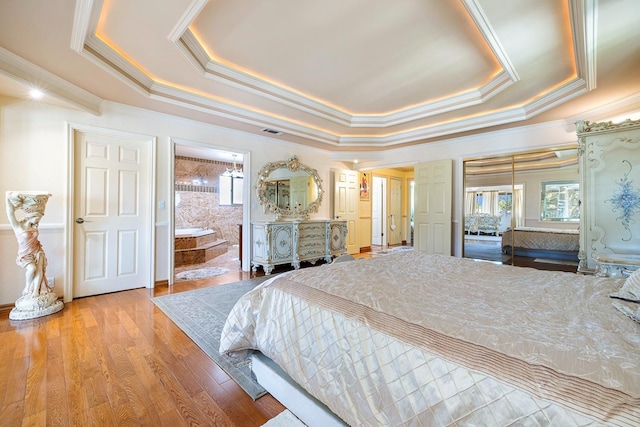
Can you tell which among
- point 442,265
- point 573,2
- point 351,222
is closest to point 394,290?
point 442,265

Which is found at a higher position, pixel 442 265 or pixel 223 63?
pixel 223 63

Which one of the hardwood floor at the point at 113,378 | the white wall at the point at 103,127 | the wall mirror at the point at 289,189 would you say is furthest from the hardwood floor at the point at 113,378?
the wall mirror at the point at 289,189

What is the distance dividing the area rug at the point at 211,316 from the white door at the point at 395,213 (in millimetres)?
4945

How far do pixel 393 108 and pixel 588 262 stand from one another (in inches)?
120

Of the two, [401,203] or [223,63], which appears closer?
[223,63]

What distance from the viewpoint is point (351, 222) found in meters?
6.59

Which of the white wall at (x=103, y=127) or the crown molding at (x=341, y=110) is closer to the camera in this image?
the crown molding at (x=341, y=110)

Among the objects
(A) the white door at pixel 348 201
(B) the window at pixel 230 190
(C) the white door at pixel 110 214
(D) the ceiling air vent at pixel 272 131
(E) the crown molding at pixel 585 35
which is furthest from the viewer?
(B) the window at pixel 230 190

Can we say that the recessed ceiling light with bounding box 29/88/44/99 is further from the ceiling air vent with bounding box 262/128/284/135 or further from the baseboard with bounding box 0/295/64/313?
the ceiling air vent with bounding box 262/128/284/135

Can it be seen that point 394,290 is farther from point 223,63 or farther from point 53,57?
point 53,57

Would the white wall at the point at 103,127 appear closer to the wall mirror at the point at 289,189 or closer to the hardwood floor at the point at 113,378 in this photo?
the wall mirror at the point at 289,189

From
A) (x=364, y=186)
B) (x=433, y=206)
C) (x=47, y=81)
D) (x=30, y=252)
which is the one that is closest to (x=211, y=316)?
(x=30, y=252)

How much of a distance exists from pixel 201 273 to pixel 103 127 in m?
2.48

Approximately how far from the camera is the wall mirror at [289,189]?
196 inches
